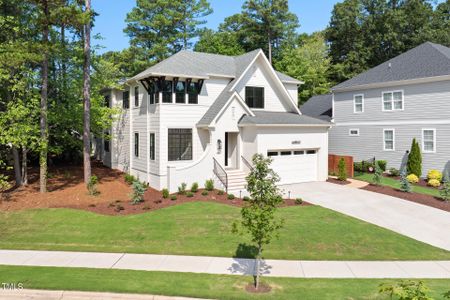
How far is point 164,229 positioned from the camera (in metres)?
13.6

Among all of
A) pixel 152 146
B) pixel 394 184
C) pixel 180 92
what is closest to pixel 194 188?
pixel 152 146

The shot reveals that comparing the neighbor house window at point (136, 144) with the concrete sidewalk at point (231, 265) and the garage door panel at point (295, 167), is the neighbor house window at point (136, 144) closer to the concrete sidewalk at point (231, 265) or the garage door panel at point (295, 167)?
the garage door panel at point (295, 167)

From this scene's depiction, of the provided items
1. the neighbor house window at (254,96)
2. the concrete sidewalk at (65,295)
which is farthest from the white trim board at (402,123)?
the concrete sidewalk at (65,295)

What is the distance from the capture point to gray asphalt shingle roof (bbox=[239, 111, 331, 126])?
2133 centimetres

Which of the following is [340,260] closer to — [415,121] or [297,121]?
[297,121]

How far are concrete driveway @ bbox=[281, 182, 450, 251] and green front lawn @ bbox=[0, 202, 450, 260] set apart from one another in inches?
40.3

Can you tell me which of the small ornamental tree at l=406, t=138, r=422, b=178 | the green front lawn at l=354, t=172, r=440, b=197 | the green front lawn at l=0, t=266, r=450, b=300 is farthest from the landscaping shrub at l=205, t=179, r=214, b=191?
the small ornamental tree at l=406, t=138, r=422, b=178

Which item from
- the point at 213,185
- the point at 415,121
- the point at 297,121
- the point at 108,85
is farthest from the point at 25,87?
the point at 415,121

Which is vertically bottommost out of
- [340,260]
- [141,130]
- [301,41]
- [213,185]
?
[340,260]

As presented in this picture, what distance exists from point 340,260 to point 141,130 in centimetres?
1605

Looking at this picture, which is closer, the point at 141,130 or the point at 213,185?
the point at 213,185

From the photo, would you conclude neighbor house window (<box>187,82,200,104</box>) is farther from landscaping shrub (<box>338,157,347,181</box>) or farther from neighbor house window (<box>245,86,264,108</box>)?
landscaping shrub (<box>338,157,347,181</box>)

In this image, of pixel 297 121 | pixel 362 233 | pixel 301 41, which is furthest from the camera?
pixel 301 41

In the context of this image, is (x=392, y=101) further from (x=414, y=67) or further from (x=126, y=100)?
(x=126, y=100)
